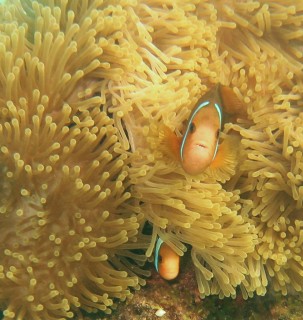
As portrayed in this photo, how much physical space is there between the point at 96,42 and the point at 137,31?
7.3 inches

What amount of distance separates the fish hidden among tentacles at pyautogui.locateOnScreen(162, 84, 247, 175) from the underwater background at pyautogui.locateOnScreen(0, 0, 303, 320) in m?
0.01

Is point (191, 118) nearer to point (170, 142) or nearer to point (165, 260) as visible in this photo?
point (170, 142)

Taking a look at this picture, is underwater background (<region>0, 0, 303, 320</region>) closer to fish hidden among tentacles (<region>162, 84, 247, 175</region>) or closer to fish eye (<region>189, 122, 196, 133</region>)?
fish hidden among tentacles (<region>162, 84, 247, 175</region>)

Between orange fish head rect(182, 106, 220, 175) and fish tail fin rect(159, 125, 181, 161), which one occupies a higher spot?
orange fish head rect(182, 106, 220, 175)

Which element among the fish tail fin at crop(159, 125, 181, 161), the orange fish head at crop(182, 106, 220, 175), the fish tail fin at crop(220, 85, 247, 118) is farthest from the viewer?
the fish tail fin at crop(220, 85, 247, 118)

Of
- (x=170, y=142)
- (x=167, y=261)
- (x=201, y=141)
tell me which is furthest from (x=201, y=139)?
(x=167, y=261)

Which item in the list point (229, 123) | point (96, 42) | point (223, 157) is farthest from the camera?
point (229, 123)

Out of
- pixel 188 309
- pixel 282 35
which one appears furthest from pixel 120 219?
pixel 282 35

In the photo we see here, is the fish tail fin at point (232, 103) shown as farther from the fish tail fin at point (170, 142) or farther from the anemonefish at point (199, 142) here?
→ the fish tail fin at point (170, 142)

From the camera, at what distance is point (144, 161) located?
1.66 metres

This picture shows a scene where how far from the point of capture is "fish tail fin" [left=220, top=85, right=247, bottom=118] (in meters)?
1.61

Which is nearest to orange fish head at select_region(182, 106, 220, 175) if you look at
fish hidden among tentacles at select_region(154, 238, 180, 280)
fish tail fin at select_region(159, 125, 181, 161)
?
fish tail fin at select_region(159, 125, 181, 161)

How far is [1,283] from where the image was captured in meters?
1.54

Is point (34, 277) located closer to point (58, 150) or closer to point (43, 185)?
point (43, 185)
